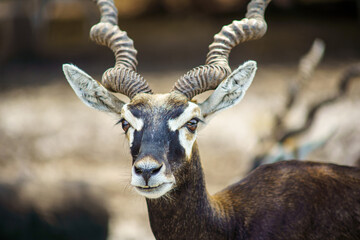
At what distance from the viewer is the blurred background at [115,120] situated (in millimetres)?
8359

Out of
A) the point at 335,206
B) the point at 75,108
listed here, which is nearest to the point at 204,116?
the point at 335,206

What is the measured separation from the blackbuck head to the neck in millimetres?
153

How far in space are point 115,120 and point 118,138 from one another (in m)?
7.59

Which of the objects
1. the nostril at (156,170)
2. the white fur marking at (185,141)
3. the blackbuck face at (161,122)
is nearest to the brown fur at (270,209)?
the white fur marking at (185,141)

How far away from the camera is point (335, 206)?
4.71m

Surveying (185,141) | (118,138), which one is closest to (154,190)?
(185,141)

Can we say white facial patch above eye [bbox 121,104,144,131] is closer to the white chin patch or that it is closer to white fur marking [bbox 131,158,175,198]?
white fur marking [bbox 131,158,175,198]

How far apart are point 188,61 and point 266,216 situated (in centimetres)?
1430

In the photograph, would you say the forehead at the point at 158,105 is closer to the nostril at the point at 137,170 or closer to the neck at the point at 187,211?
the neck at the point at 187,211

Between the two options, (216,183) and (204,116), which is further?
(216,183)

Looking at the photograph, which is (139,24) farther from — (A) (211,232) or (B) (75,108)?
(A) (211,232)

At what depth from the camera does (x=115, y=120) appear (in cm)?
557

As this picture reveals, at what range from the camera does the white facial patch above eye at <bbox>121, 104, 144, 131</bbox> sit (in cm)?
446

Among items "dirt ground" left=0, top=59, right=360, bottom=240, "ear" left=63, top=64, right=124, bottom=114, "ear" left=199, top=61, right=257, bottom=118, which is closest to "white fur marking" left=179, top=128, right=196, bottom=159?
"ear" left=199, top=61, right=257, bottom=118
